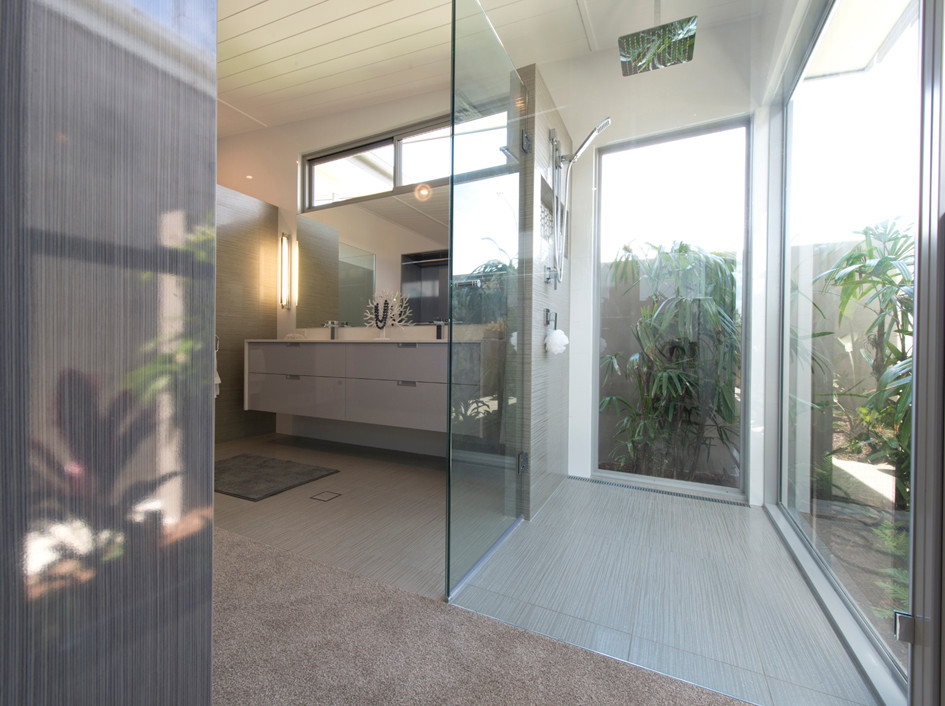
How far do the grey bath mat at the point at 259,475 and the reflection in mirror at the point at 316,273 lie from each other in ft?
4.03

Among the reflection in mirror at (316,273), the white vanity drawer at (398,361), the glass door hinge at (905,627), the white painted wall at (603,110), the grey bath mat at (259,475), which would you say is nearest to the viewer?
the glass door hinge at (905,627)

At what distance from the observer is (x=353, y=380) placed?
3.05 m

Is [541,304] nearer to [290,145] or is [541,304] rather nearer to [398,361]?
[398,361]

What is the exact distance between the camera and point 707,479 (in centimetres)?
164

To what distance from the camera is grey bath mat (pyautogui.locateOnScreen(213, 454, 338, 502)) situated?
99.4 inches

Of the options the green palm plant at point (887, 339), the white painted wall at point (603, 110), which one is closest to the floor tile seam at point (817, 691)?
the green palm plant at point (887, 339)

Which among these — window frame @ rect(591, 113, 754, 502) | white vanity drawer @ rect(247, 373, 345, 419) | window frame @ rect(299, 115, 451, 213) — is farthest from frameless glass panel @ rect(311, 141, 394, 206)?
window frame @ rect(591, 113, 754, 502)

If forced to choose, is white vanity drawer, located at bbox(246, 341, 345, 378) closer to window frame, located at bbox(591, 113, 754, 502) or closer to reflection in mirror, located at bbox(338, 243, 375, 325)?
reflection in mirror, located at bbox(338, 243, 375, 325)

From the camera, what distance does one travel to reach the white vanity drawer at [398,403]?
268 cm

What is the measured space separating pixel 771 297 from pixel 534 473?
3.87 ft

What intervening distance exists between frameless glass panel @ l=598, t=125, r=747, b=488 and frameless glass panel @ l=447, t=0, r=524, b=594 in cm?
48

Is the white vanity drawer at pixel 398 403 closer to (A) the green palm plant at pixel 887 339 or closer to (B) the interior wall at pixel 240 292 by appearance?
(B) the interior wall at pixel 240 292

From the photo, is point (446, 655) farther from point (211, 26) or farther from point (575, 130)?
point (575, 130)

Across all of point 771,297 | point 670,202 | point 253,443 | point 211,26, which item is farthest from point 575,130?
point 253,443
